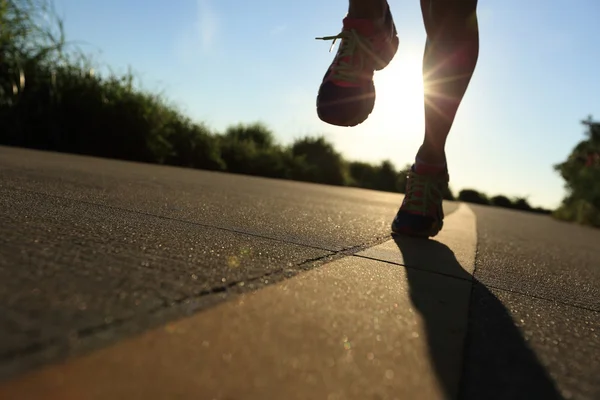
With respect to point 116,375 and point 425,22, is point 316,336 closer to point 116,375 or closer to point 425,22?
point 116,375

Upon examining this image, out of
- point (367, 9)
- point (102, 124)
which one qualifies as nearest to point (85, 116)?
point (102, 124)

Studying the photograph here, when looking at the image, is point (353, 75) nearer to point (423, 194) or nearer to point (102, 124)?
point (423, 194)

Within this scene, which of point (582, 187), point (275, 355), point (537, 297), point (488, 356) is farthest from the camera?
point (582, 187)

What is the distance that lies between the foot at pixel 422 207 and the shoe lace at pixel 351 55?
0.42 m

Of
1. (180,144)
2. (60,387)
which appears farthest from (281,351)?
(180,144)

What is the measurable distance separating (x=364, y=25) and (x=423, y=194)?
0.64m

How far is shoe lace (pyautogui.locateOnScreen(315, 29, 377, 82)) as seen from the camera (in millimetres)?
1785

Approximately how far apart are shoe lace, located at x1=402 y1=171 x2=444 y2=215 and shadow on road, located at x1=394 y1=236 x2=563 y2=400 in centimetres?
85

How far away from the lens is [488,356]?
2.03 feet

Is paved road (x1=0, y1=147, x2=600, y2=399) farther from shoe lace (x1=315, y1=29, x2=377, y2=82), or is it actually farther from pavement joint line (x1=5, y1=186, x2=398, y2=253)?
shoe lace (x1=315, y1=29, x2=377, y2=82)

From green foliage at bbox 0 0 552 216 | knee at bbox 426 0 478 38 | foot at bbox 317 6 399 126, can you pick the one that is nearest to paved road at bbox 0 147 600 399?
foot at bbox 317 6 399 126

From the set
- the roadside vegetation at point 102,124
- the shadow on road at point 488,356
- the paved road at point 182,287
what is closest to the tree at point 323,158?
the roadside vegetation at point 102,124

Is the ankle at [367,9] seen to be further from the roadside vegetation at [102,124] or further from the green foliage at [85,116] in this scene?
the green foliage at [85,116]

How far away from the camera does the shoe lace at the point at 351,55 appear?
1785mm
